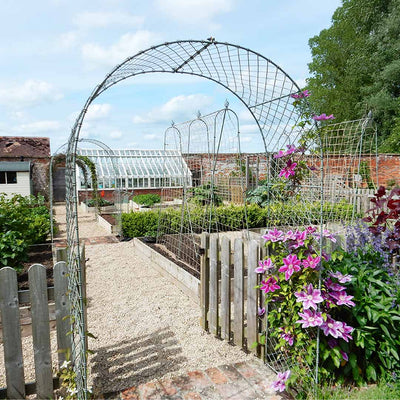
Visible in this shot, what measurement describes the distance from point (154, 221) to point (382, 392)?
281 inches

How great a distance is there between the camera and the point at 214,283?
3551mm

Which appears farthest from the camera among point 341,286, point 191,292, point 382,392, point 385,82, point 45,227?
point 385,82

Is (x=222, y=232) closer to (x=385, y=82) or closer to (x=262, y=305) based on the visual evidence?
(x=262, y=305)

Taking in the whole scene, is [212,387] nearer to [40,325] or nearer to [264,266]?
[264,266]

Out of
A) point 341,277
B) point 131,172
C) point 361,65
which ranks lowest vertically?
point 341,277

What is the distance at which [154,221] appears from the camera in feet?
29.6

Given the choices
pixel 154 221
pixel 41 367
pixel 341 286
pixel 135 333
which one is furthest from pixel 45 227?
pixel 341 286

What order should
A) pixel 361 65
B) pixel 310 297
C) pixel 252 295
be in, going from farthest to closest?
pixel 361 65 < pixel 252 295 < pixel 310 297

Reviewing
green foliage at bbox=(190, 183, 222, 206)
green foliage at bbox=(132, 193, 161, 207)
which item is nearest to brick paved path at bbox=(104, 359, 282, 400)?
green foliage at bbox=(190, 183, 222, 206)

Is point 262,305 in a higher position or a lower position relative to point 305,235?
lower

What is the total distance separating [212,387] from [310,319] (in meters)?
0.93

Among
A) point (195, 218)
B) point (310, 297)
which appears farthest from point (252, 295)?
point (195, 218)

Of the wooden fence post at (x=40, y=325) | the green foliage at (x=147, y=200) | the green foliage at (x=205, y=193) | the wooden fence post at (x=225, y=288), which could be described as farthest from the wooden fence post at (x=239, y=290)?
the green foliage at (x=147, y=200)

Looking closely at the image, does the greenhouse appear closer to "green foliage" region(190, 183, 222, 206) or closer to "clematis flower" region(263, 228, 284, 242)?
"green foliage" region(190, 183, 222, 206)
